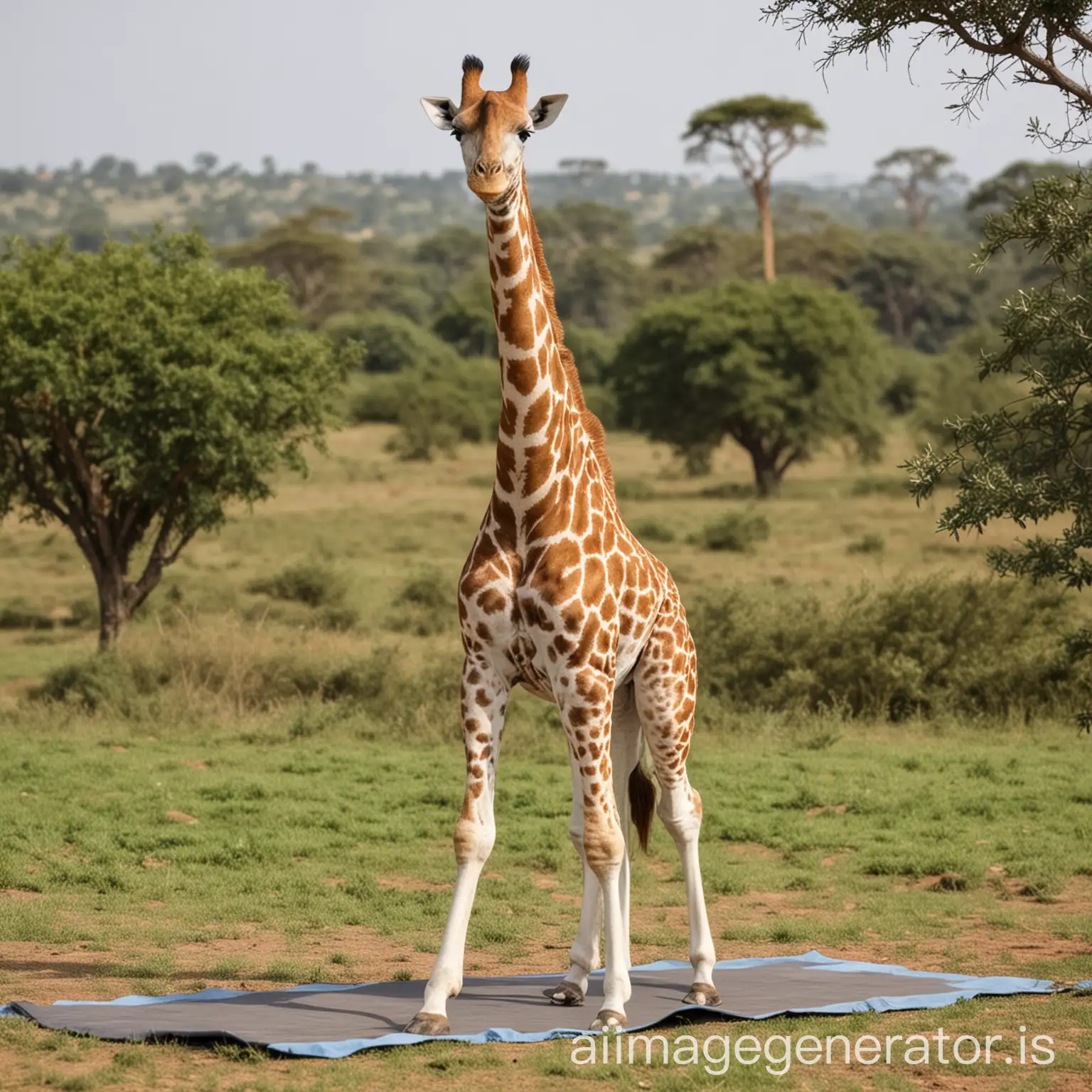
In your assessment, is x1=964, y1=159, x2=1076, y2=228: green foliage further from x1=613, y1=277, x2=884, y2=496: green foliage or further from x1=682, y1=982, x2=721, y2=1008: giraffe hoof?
x1=682, y1=982, x2=721, y2=1008: giraffe hoof

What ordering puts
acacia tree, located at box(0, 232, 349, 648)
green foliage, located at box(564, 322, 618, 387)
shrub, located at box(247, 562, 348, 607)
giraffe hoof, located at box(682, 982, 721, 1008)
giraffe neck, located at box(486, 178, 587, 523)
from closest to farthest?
giraffe neck, located at box(486, 178, 587, 523) < giraffe hoof, located at box(682, 982, 721, 1008) < acacia tree, located at box(0, 232, 349, 648) < shrub, located at box(247, 562, 348, 607) < green foliage, located at box(564, 322, 618, 387)

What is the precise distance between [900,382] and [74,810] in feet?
159

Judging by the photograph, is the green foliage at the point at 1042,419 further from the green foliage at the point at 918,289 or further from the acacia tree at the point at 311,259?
the green foliage at the point at 918,289

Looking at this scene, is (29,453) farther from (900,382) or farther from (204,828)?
(900,382)

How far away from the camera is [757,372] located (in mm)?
38250

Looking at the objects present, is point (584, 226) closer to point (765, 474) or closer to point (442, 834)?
point (765, 474)

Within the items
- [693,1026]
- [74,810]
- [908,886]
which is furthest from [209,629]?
[693,1026]

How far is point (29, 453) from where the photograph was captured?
19.1 m

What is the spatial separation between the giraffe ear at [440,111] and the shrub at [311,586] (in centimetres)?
1769

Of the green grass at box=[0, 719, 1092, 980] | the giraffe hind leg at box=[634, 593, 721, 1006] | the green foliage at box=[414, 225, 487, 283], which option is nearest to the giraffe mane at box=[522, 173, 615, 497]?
the giraffe hind leg at box=[634, 593, 721, 1006]

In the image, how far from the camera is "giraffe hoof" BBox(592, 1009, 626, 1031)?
7.16 m

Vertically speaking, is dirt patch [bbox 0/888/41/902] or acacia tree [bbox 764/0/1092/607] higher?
acacia tree [bbox 764/0/1092/607]

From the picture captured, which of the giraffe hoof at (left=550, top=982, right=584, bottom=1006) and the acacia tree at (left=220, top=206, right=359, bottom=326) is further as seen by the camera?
the acacia tree at (left=220, top=206, right=359, bottom=326)

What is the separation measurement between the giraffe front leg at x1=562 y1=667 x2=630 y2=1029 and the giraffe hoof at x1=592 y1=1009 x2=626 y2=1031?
5 centimetres
